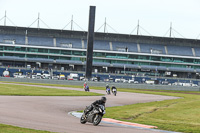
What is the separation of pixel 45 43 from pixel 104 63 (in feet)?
70.3

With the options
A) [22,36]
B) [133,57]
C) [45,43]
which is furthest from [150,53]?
[22,36]

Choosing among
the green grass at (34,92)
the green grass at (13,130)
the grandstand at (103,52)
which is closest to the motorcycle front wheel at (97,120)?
the green grass at (13,130)

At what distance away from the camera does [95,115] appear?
17.9m

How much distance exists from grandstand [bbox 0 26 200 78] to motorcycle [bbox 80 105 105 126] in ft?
336

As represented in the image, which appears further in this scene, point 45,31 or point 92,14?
point 45,31

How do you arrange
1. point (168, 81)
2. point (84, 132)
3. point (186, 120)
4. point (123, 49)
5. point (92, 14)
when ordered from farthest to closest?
point (123, 49) → point (168, 81) → point (92, 14) → point (186, 120) → point (84, 132)

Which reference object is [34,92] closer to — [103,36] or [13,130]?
[13,130]

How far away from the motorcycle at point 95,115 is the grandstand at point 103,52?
10237cm

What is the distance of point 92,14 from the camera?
93188 millimetres

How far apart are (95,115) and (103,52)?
10716 centimetres

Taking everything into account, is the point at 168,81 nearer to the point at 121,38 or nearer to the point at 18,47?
the point at 121,38

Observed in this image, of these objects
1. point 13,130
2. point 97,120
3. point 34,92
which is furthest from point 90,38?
point 13,130

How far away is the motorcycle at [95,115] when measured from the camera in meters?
17.6

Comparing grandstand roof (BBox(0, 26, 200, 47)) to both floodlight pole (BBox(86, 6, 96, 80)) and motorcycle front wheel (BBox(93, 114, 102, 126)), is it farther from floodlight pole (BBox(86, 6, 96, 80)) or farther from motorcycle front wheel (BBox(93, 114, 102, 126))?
motorcycle front wheel (BBox(93, 114, 102, 126))
